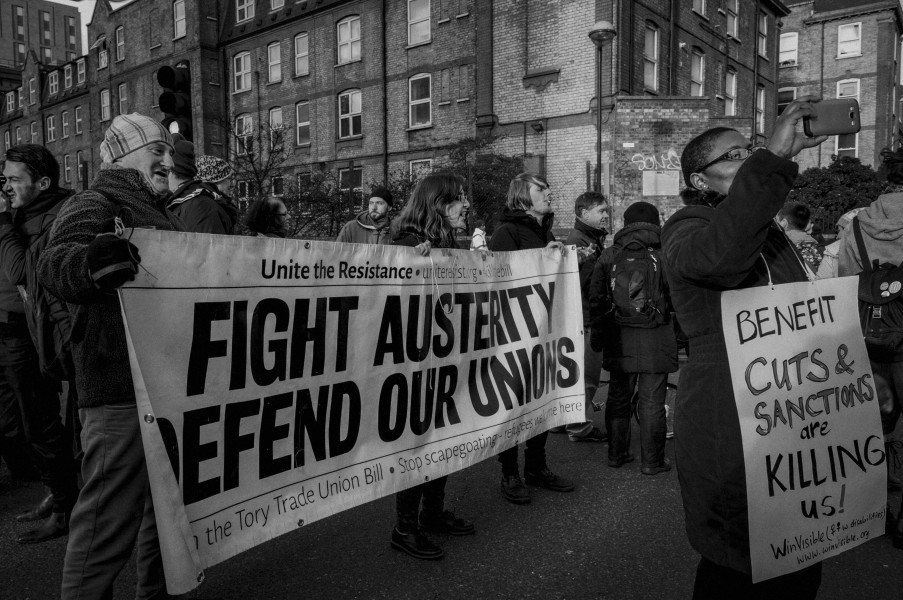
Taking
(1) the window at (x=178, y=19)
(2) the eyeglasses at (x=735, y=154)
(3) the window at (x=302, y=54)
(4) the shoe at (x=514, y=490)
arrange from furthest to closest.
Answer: (1) the window at (x=178, y=19) < (3) the window at (x=302, y=54) < (4) the shoe at (x=514, y=490) < (2) the eyeglasses at (x=735, y=154)

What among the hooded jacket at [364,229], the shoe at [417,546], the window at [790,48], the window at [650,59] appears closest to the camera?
the shoe at [417,546]

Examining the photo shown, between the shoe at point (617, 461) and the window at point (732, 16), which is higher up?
the window at point (732, 16)

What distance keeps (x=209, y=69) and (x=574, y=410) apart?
104 feet

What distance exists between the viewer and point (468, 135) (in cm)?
2234

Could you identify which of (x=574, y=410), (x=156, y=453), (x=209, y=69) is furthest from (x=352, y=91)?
(x=156, y=453)

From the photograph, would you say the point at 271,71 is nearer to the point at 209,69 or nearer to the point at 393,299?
the point at 209,69

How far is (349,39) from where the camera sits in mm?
26250

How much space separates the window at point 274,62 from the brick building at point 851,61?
95.8 ft

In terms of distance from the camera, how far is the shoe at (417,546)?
3.64m

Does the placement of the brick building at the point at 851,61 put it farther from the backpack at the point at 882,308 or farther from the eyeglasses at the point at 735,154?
the eyeglasses at the point at 735,154

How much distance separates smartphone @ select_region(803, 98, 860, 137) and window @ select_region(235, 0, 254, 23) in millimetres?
32636

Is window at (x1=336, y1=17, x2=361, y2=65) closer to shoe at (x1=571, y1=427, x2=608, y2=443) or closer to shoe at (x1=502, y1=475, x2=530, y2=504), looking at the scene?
shoe at (x1=571, y1=427, x2=608, y2=443)

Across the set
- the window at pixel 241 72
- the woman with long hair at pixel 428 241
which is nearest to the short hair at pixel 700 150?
the woman with long hair at pixel 428 241

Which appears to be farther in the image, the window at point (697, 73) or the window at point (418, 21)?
the window at point (418, 21)
